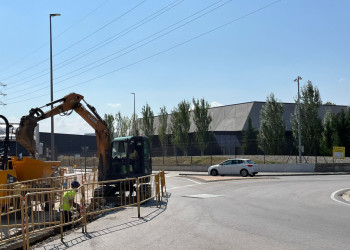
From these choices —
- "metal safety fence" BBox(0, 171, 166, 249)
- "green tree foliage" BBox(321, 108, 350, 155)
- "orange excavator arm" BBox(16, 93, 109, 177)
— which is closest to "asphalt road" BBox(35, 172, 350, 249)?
"metal safety fence" BBox(0, 171, 166, 249)

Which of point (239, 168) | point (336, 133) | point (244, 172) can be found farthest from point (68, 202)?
point (336, 133)

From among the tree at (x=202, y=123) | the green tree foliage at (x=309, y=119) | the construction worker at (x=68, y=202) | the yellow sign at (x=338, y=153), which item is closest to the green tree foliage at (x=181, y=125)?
the tree at (x=202, y=123)

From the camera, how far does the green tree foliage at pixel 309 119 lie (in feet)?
182

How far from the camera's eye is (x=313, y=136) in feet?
183

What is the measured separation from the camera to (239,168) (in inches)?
1399

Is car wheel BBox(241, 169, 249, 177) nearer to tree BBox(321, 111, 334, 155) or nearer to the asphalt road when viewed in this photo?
the asphalt road

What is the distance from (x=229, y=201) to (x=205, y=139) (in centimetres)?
4821

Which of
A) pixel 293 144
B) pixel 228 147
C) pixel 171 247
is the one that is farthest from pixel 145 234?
pixel 228 147

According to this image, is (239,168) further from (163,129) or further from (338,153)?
(163,129)

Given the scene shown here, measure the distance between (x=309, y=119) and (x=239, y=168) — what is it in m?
24.4

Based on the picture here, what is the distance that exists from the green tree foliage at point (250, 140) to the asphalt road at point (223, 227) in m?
A: 41.3

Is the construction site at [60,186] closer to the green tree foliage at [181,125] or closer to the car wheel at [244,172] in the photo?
the car wheel at [244,172]

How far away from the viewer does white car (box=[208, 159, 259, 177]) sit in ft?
115

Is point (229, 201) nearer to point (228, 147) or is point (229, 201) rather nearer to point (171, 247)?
point (171, 247)
